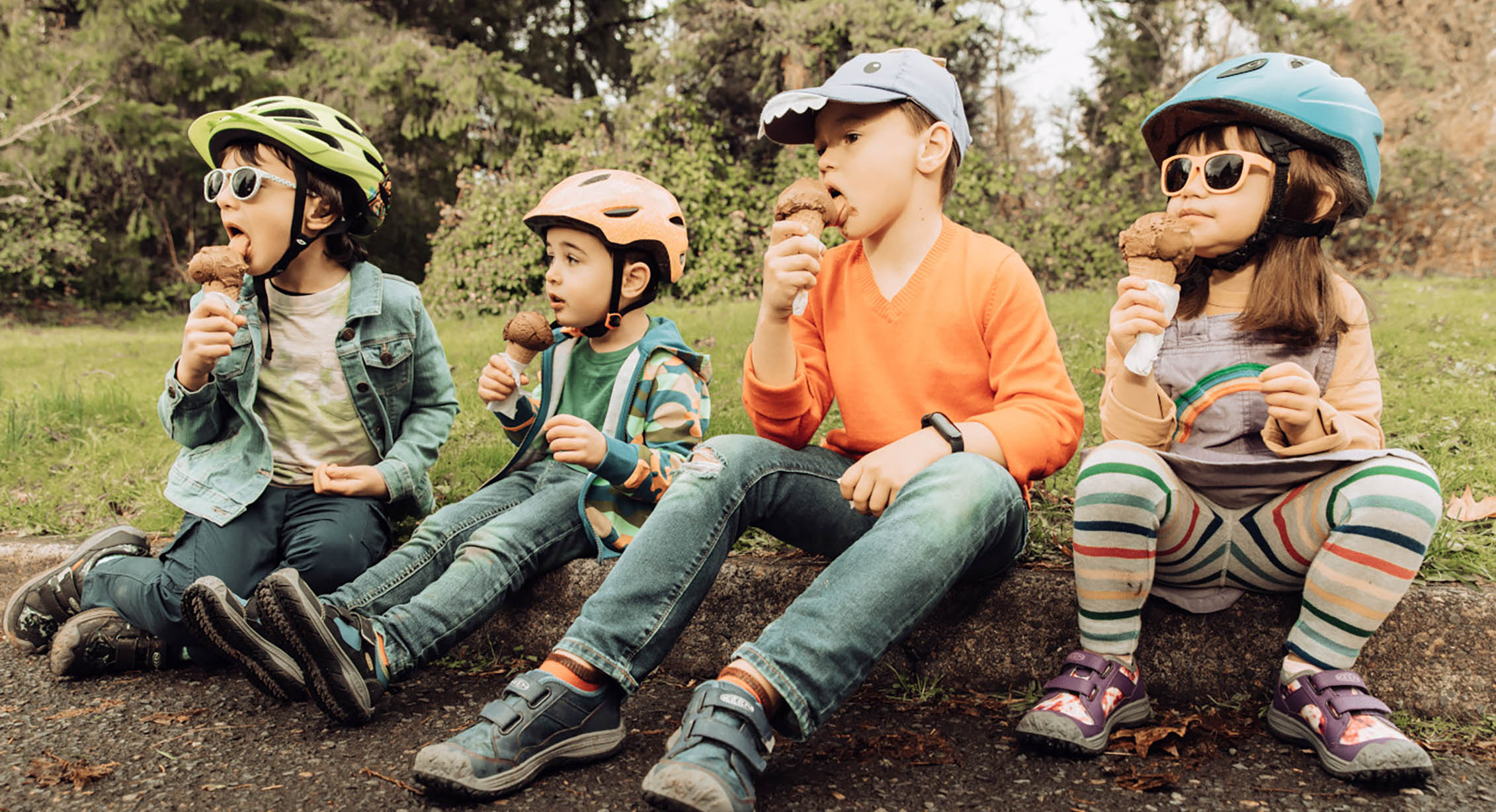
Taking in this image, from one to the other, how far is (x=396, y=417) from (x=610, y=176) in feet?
3.25

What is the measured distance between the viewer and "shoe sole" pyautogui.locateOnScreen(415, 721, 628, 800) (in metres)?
1.82

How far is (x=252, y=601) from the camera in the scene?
2.18 metres

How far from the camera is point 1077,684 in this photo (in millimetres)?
2047

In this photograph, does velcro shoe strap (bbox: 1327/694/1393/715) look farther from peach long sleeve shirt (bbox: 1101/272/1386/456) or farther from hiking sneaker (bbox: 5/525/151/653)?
hiking sneaker (bbox: 5/525/151/653)

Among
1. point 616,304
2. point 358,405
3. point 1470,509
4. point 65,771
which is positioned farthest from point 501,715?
point 1470,509

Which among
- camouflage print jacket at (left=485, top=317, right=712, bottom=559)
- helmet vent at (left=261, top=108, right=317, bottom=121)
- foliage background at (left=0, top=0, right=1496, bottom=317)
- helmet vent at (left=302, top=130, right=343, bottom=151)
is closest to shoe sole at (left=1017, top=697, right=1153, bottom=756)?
camouflage print jacket at (left=485, top=317, right=712, bottom=559)

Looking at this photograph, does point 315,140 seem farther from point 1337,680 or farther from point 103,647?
point 1337,680

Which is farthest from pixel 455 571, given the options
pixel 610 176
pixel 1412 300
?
pixel 1412 300

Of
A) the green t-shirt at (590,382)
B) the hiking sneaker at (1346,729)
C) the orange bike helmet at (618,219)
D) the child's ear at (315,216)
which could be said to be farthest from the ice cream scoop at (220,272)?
the hiking sneaker at (1346,729)

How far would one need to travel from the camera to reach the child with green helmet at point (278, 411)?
8.59 feet

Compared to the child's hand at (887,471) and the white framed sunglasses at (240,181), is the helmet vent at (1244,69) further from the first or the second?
the white framed sunglasses at (240,181)

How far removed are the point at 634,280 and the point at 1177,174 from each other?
4.71 feet

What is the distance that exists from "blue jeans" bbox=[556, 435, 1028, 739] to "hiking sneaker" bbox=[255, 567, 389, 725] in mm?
537

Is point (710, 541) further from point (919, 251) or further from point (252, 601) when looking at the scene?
point (252, 601)
